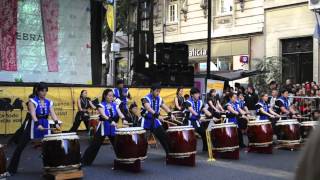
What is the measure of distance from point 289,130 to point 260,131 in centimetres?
100

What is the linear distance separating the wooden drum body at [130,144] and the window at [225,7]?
2088cm

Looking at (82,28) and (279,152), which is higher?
(82,28)

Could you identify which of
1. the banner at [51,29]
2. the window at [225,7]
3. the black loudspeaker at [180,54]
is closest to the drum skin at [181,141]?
the banner at [51,29]

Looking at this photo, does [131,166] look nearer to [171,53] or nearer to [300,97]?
[300,97]

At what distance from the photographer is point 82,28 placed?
16.8 metres

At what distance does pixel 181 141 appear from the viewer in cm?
1040

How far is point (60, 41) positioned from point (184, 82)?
195 inches

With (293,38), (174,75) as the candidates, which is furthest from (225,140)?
(293,38)

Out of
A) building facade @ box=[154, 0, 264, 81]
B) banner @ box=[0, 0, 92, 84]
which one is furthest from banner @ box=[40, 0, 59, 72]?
building facade @ box=[154, 0, 264, 81]

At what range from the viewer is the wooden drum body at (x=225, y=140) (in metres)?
11.3

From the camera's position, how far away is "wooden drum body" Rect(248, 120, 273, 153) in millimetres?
12344

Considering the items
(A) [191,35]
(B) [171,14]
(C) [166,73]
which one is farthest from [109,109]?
(B) [171,14]

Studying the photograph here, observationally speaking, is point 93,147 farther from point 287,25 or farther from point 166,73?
point 287,25

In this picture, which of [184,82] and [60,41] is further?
[184,82]
